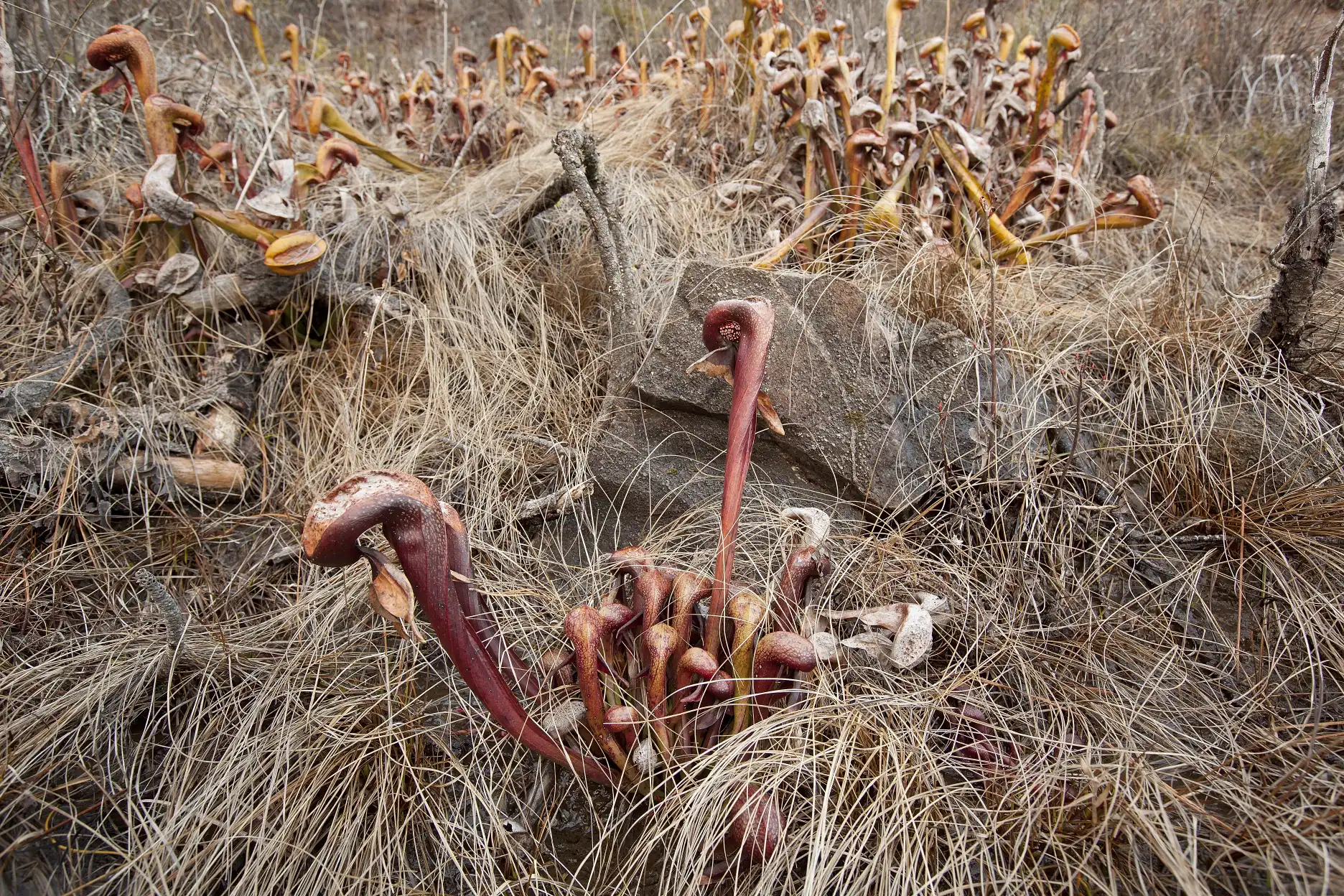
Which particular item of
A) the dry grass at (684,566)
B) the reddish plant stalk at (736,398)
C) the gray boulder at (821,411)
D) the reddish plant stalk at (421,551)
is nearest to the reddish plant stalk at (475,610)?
the reddish plant stalk at (421,551)

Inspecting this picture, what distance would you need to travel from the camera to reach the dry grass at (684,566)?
1.13m

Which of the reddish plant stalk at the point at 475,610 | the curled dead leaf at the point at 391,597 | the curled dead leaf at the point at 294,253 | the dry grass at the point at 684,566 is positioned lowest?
the dry grass at the point at 684,566

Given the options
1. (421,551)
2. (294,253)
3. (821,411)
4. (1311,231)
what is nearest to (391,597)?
(421,551)

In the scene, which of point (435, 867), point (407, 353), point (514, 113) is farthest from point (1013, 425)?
point (514, 113)

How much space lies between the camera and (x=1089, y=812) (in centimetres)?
109

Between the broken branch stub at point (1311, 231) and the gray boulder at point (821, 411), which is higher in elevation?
the broken branch stub at point (1311, 231)

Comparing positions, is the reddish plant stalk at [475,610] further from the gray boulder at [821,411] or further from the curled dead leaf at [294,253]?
the curled dead leaf at [294,253]

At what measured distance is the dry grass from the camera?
1.13m

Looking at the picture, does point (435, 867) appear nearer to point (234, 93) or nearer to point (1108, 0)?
point (234, 93)

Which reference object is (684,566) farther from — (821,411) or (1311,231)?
(1311,231)

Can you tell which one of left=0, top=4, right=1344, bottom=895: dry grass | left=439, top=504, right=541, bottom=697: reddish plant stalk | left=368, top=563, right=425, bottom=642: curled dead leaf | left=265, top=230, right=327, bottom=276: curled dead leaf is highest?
left=265, top=230, right=327, bottom=276: curled dead leaf

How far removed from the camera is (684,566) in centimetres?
161

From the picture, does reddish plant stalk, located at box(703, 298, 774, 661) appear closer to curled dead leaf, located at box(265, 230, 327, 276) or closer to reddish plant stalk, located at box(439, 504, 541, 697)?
reddish plant stalk, located at box(439, 504, 541, 697)

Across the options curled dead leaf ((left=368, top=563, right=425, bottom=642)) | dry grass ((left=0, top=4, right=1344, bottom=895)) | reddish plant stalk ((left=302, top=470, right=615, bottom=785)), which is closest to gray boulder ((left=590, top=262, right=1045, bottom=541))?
dry grass ((left=0, top=4, right=1344, bottom=895))
